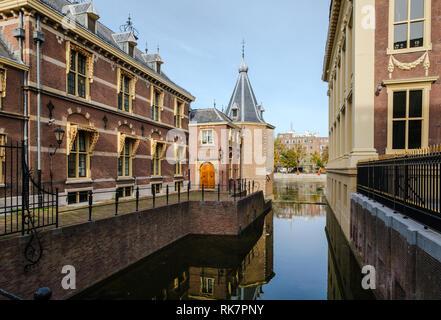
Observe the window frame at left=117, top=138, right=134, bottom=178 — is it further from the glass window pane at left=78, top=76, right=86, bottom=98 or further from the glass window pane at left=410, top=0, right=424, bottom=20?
the glass window pane at left=410, top=0, right=424, bottom=20

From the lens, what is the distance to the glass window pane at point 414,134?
10.8 meters

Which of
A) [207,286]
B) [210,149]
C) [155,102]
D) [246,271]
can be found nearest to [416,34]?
[246,271]

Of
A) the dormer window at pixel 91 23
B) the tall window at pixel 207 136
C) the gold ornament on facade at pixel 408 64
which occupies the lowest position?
the tall window at pixel 207 136

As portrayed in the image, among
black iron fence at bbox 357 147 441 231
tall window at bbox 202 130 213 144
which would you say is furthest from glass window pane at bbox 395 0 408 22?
tall window at bbox 202 130 213 144

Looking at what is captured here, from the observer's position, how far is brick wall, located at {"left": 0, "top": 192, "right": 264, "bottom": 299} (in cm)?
602

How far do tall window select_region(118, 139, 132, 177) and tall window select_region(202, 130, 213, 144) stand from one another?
10345mm

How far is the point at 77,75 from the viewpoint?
11.8 m

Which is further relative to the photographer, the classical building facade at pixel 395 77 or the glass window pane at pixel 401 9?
the glass window pane at pixel 401 9

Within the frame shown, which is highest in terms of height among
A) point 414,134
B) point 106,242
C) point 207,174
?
point 414,134

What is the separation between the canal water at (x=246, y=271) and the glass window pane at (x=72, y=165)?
17.0 ft

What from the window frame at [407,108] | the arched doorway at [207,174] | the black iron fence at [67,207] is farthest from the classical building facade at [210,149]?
the window frame at [407,108]

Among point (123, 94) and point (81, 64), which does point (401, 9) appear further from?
point (81, 64)

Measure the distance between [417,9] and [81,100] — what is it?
1498cm

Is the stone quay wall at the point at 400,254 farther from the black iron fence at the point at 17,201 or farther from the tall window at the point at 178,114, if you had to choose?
the tall window at the point at 178,114
